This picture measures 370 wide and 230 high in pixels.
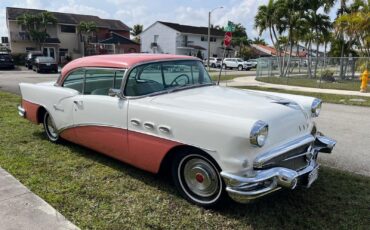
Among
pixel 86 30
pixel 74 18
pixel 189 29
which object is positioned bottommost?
pixel 86 30

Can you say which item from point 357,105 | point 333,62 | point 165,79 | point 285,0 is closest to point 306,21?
point 285,0

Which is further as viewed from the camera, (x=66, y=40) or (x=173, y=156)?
(x=66, y=40)

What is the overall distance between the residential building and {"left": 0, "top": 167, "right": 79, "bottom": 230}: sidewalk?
41762mm

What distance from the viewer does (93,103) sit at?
4.52m

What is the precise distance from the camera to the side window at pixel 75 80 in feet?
16.4

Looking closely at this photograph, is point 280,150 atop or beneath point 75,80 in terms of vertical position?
beneath

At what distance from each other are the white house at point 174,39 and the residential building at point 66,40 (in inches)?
259

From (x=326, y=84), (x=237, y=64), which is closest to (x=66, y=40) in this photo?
(x=237, y=64)

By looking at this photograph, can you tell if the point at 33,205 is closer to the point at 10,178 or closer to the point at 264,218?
the point at 10,178

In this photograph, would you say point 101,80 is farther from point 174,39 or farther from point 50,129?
point 174,39

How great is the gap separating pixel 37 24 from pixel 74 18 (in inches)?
311

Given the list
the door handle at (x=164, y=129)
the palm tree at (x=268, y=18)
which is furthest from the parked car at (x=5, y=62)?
the door handle at (x=164, y=129)

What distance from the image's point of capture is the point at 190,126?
3.42 metres

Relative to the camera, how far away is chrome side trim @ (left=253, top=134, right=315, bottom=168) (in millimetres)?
3105
